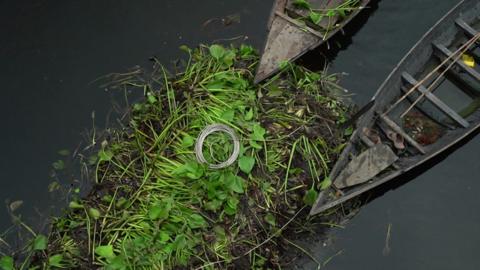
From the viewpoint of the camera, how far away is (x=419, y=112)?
3809 millimetres

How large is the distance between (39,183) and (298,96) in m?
2.19

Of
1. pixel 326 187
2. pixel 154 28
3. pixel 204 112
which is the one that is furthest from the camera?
pixel 154 28

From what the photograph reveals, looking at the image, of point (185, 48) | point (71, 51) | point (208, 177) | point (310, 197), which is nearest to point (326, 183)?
point (310, 197)

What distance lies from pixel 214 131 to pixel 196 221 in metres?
0.69

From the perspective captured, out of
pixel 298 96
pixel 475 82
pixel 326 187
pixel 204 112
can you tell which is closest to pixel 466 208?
pixel 475 82

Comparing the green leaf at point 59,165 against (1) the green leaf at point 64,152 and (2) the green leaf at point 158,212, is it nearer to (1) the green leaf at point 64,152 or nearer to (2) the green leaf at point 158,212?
(1) the green leaf at point 64,152

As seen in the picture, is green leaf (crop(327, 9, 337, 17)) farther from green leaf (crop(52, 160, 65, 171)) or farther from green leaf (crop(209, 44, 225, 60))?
green leaf (crop(52, 160, 65, 171))

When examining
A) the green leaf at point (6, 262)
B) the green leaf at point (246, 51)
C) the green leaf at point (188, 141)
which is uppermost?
the green leaf at point (246, 51)

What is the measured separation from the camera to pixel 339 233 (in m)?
3.82

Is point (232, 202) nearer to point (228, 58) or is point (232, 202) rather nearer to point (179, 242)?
point (179, 242)

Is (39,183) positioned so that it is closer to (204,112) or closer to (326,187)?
(204,112)

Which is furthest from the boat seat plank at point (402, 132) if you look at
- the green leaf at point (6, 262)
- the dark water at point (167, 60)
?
the green leaf at point (6, 262)

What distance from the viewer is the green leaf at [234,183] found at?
3410mm

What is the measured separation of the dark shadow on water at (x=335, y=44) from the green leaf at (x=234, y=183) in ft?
4.17
